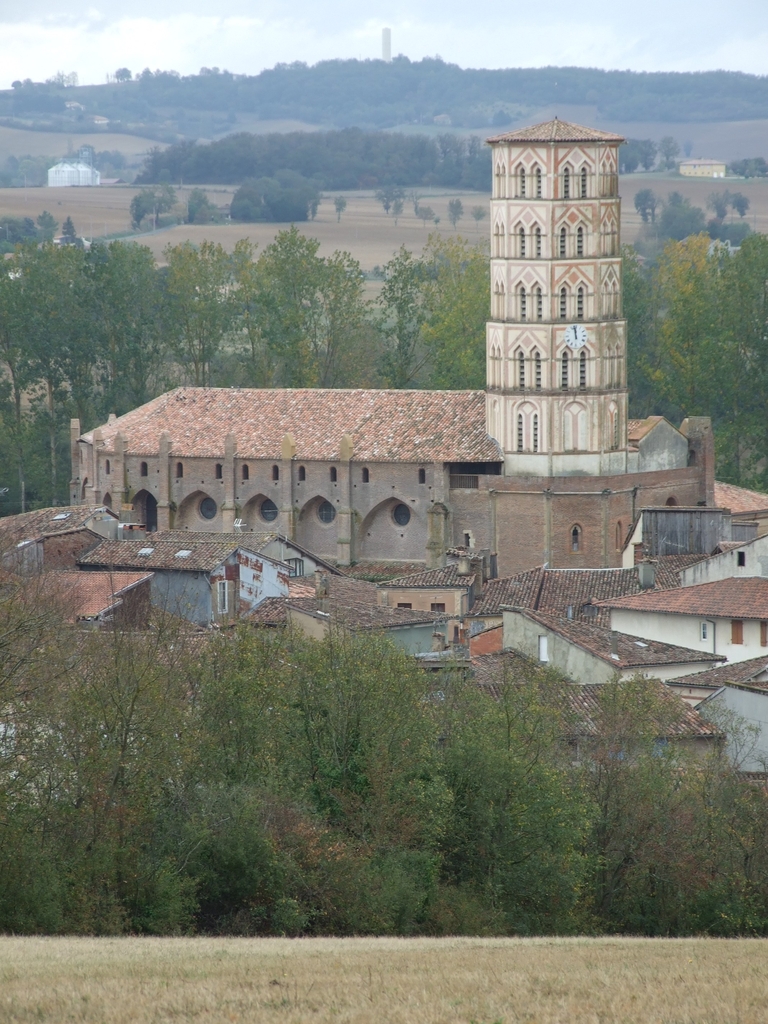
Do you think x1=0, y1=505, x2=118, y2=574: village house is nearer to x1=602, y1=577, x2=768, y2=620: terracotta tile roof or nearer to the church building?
the church building

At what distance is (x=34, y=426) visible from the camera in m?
83.4

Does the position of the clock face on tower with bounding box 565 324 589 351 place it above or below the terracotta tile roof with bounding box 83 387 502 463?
above

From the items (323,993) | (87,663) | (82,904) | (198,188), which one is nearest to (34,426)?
(87,663)

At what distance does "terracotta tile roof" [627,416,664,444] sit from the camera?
66688 mm

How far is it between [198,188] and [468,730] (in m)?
167

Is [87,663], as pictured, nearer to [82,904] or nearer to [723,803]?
[82,904]

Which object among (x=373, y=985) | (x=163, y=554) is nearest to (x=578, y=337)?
(x=163, y=554)

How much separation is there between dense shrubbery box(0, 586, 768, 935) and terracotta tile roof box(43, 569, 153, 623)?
39.8 ft

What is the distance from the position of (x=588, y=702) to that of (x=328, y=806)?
351 inches

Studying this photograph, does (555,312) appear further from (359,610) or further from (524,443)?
(359,610)

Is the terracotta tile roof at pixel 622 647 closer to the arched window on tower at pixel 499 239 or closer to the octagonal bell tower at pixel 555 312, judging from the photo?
the octagonal bell tower at pixel 555 312

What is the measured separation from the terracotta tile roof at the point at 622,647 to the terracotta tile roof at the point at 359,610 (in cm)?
336

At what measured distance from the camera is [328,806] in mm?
34719

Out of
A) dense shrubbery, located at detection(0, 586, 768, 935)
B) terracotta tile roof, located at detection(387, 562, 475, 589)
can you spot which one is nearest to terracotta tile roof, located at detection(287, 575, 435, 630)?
terracotta tile roof, located at detection(387, 562, 475, 589)
